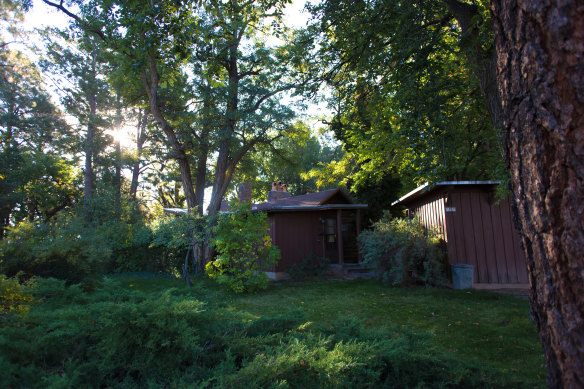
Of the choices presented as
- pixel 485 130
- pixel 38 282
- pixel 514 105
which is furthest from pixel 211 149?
pixel 514 105

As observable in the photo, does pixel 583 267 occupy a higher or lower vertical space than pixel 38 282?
higher

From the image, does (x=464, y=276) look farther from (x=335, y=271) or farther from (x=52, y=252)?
(x=52, y=252)

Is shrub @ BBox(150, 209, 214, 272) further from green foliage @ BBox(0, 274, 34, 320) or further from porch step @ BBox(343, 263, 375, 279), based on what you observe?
green foliage @ BBox(0, 274, 34, 320)

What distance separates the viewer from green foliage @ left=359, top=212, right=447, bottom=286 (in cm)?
922

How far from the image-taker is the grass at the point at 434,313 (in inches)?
156

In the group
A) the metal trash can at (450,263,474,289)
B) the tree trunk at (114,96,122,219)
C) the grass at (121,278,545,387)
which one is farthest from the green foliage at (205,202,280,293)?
the tree trunk at (114,96,122,219)

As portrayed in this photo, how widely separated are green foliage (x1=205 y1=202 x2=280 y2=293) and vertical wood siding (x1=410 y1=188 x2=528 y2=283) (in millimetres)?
5044

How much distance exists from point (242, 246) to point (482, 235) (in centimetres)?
679

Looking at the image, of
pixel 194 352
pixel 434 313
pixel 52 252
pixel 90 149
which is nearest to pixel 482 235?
pixel 434 313

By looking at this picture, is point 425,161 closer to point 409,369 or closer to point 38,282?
point 409,369

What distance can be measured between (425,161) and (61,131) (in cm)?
2357

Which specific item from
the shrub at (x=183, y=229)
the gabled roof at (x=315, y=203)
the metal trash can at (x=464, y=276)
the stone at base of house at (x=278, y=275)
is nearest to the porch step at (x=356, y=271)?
the stone at base of house at (x=278, y=275)

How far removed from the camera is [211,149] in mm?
16766

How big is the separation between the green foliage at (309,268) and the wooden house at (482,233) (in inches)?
188
